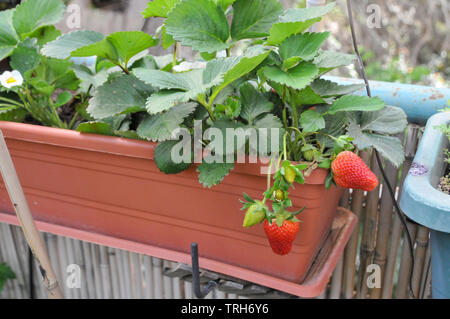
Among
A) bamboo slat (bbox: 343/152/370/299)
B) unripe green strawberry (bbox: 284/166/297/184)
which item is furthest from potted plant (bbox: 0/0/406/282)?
bamboo slat (bbox: 343/152/370/299)

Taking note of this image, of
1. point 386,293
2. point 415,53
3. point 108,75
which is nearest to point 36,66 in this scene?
point 108,75

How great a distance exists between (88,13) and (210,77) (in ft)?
3.68

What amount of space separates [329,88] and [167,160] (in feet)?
0.82

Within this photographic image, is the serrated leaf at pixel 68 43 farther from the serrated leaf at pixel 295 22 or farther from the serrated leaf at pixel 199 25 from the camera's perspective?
the serrated leaf at pixel 295 22

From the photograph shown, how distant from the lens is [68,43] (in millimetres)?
634

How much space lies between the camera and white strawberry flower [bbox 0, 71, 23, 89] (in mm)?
715

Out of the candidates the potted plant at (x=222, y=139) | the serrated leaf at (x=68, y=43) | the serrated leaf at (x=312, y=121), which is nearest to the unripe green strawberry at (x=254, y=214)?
the potted plant at (x=222, y=139)

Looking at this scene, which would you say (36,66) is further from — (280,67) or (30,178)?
(280,67)

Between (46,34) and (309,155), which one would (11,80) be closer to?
(46,34)

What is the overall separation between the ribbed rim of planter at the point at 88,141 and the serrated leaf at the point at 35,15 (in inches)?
6.5

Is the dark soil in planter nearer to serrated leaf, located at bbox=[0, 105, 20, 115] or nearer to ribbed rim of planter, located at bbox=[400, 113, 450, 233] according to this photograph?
ribbed rim of planter, located at bbox=[400, 113, 450, 233]

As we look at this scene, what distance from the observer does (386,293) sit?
2.96 feet

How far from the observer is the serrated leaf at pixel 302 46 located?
21.7 inches

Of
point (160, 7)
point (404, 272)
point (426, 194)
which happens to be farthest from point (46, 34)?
point (404, 272)
